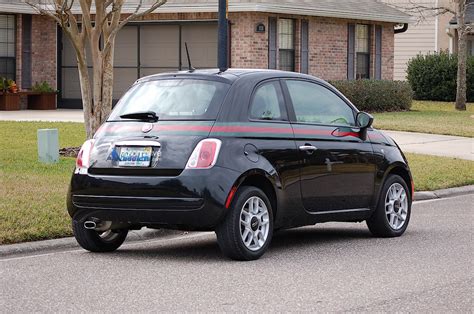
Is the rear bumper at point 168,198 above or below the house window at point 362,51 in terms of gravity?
below

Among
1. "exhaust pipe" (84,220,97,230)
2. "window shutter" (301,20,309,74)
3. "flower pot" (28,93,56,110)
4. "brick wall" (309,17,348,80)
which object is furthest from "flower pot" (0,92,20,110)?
"exhaust pipe" (84,220,97,230)

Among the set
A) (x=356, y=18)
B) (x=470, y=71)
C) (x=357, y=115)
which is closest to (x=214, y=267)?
(x=357, y=115)

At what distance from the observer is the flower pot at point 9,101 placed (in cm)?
3291

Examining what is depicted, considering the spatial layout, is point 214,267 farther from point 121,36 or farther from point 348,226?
point 121,36

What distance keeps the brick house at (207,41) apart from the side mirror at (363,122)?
806 inches

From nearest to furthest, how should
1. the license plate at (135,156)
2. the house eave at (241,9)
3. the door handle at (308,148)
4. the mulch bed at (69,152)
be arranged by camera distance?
1. the license plate at (135,156)
2. the door handle at (308,148)
3. the mulch bed at (69,152)
4. the house eave at (241,9)

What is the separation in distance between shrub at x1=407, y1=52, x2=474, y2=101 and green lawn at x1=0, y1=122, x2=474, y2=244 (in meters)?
20.5

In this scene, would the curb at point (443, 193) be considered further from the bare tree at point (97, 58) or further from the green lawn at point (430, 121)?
the green lawn at point (430, 121)

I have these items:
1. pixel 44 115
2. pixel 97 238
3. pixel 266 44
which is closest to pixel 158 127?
pixel 97 238

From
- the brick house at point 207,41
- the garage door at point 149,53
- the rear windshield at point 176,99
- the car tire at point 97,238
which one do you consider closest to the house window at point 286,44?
the brick house at point 207,41

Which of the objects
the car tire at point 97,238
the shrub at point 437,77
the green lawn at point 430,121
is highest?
the shrub at point 437,77

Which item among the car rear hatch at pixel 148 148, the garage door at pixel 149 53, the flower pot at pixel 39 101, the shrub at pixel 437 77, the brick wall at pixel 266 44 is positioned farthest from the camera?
the shrub at pixel 437 77

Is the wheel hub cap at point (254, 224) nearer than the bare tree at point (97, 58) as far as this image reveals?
Yes

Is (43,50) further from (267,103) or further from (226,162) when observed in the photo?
(226,162)
